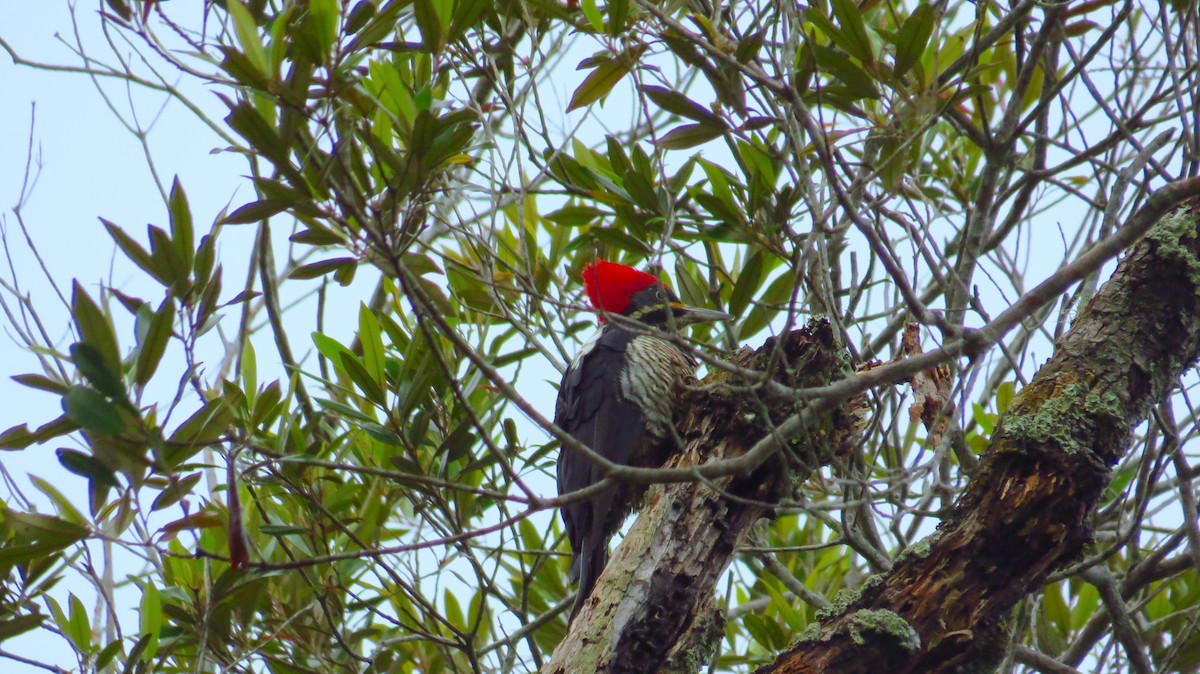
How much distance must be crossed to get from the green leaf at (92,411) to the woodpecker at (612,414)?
2.07 meters

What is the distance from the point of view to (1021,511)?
257 centimetres

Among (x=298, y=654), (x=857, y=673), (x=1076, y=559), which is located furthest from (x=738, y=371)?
(x=298, y=654)

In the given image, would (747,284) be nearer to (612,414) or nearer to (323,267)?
(612,414)

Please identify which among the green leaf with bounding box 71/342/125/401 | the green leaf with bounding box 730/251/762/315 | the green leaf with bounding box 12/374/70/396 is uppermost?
the green leaf with bounding box 730/251/762/315

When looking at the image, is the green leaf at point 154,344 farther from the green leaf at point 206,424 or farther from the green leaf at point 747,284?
the green leaf at point 747,284

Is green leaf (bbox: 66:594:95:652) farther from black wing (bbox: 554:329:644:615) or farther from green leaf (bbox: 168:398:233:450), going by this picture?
black wing (bbox: 554:329:644:615)

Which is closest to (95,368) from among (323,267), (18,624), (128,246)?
(128,246)

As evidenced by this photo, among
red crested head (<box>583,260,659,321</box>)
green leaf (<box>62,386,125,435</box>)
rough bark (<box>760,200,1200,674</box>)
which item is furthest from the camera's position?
red crested head (<box>583,260,659,321</box>)

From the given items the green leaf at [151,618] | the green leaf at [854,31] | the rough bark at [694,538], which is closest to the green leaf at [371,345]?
the green leaf at [151,618]

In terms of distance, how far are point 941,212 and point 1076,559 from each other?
2.47m

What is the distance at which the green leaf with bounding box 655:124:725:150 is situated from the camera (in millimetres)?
3633

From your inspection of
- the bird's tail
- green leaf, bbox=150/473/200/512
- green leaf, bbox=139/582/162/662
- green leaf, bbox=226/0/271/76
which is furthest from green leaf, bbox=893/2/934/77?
green leaf, bbox=139/582/162/662

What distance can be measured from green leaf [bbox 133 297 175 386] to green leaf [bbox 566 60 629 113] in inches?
65.2

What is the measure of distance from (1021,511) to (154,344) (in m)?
2.07
